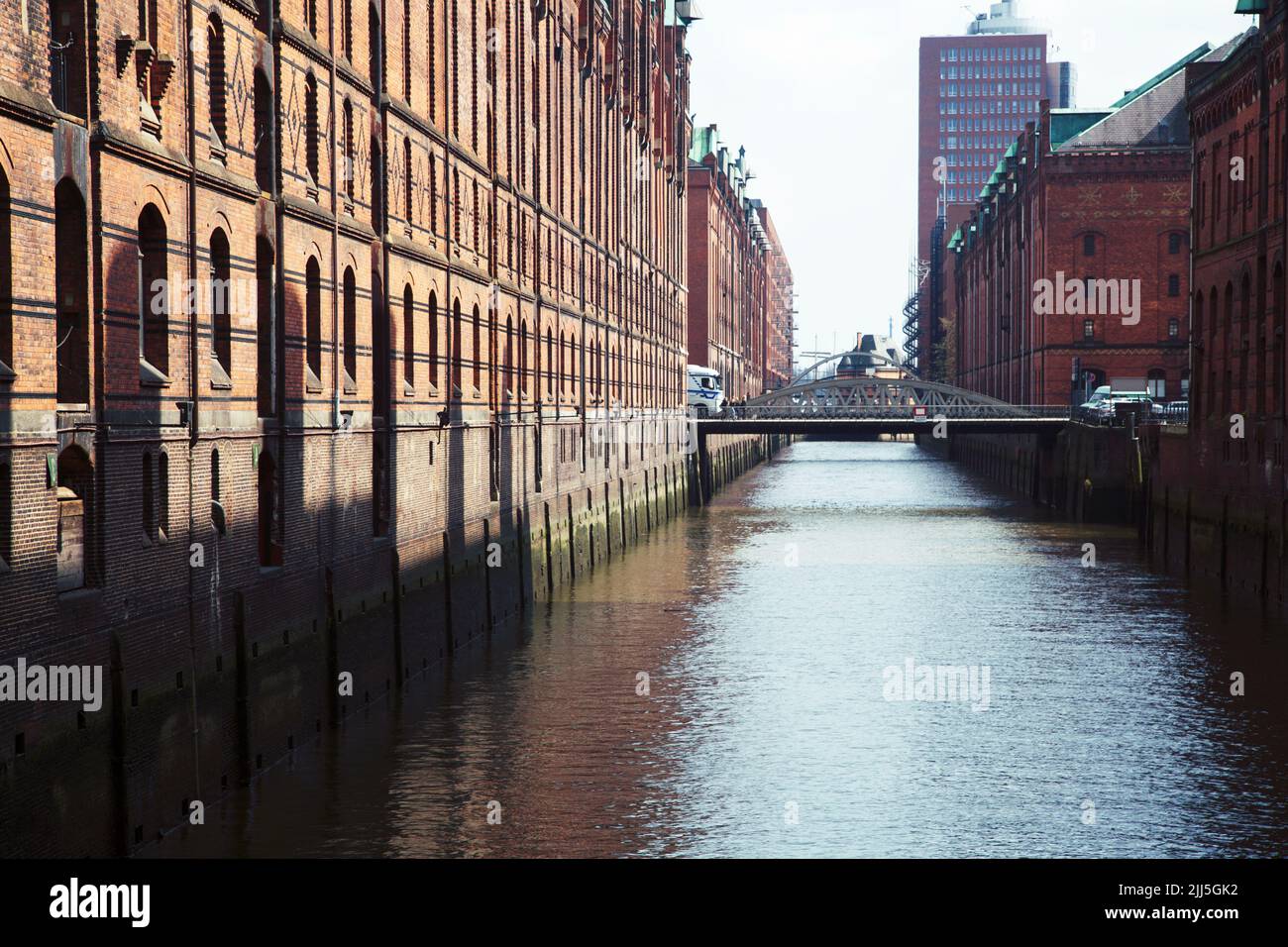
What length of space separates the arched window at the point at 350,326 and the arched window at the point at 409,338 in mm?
3164

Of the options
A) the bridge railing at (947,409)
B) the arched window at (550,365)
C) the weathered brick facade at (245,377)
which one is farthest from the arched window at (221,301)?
the bridge railing at (947,409)

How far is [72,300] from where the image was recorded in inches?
626

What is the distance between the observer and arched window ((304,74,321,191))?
23547 millimetres

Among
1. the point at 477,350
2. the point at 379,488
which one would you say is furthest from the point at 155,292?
the point at 477,350

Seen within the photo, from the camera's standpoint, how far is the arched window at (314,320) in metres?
23.8

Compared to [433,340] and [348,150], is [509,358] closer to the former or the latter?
[433,340]

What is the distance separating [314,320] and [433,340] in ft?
26.2

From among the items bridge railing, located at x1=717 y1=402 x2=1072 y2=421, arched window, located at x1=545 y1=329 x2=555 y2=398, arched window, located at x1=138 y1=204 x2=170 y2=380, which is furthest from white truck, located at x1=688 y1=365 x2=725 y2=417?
arched window, located at x1=138 y1=204 x2=170 y2=380

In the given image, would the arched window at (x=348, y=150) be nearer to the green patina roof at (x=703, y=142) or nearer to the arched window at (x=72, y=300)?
the arched window at (x=72, y=300)
